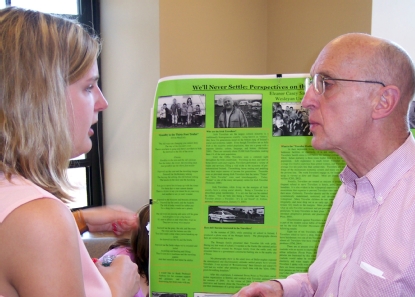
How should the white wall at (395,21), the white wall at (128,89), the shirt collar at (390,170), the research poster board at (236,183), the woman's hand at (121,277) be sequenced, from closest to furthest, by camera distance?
the woman's hand at (121,277) → the shirt collar at (390,170) → the research poster board at (236,183) → the white wall at (395,21) → the white wall at (128,89)

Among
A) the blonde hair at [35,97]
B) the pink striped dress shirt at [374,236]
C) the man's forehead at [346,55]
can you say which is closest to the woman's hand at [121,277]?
the blonde hair at [35,97]

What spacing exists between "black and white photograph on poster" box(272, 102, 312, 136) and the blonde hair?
885mm

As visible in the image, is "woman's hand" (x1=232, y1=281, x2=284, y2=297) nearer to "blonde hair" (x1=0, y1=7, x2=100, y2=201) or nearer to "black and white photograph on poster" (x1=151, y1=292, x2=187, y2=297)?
"black and white photograph on poster" (x1=151, y1=292, x2=187, y2=297)

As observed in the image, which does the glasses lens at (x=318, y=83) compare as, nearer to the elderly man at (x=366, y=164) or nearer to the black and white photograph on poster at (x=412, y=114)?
the elderly man at (x=366, y=164)

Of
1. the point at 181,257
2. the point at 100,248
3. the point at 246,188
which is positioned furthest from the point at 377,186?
the point at 100,248

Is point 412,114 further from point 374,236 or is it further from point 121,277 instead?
point 121,277

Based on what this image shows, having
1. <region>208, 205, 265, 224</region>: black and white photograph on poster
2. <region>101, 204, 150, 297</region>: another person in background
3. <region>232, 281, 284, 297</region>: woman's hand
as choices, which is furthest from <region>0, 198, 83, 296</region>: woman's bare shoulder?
<region>101, 204, 150, 297</region>: another person in background

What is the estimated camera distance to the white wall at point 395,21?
7.89 feet

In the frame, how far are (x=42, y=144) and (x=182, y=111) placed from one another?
0.80m

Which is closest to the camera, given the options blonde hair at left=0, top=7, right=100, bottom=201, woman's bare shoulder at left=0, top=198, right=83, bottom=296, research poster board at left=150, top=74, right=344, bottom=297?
woman's bare shoulder at left=0, top=198, right=83, bottom=296

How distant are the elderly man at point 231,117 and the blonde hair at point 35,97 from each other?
779 millimetres

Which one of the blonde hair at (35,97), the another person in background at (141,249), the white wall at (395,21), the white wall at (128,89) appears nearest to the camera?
the blonde hair at (35,97)

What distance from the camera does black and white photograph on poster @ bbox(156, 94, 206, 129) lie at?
163 centimetres

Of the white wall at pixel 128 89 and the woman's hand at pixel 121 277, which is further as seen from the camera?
the white wall at pixel 128 89
